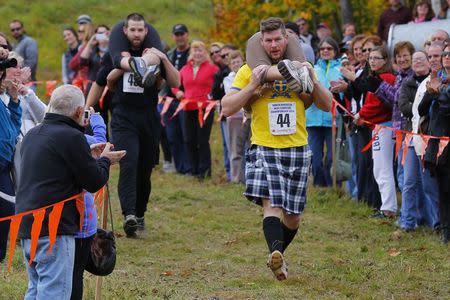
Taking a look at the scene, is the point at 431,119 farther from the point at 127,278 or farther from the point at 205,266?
the point at 127,278

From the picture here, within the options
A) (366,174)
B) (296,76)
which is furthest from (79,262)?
(366,174)

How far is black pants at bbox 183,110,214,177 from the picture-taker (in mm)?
15945

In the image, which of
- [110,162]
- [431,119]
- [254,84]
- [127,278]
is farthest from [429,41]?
[110,162]

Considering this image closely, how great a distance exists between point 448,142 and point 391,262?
1361mm

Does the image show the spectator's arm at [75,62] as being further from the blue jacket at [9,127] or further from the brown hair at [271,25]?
the brown hair at [271,25]

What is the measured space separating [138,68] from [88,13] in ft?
73.7

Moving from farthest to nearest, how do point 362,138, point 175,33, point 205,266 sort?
point 175,33, point 362,138, point 205,266

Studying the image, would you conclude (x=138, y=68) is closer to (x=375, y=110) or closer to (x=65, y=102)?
(x=375, y=110)

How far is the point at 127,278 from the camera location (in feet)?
29.1

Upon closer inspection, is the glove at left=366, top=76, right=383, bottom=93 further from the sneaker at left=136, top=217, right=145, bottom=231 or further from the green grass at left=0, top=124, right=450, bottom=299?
the sneaker at left=136, top=217, right=145, bottom=231

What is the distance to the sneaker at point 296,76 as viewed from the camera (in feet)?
26.1

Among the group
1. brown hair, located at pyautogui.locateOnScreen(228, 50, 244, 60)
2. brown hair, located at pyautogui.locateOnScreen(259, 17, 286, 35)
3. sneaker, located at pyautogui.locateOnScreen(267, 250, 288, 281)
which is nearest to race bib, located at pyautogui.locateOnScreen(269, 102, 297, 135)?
brown hair, located at pyautogui.locateOnScreen(259, 17, 286, 35)

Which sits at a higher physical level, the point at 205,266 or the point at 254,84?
the point at 254,84

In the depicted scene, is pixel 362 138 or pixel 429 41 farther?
pixel 362 138
